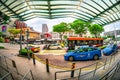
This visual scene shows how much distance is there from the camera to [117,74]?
331 inches

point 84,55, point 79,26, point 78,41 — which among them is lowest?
point 84,55

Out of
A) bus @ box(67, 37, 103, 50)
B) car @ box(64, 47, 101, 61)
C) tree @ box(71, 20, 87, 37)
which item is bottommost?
car @ box(64, 47, 101, 61)

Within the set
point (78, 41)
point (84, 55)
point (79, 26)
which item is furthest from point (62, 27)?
point (84, 55)

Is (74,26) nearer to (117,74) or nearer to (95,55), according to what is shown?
(95,55)

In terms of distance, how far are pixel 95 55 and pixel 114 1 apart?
16.8 m

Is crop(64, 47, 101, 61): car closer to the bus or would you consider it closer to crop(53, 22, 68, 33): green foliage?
the bus

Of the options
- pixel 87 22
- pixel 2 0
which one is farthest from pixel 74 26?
pixel 2 0

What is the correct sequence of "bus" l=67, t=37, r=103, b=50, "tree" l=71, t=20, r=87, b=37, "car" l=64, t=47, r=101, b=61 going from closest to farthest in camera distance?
"car" l=64, t=47, r=101, b=61, "bus" l=67, t=37, r=103, b=50, "tree" l=71, t=20, r=87, b=37

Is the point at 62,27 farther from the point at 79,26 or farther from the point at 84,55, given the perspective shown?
the point at 84,55

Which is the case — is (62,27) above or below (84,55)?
above

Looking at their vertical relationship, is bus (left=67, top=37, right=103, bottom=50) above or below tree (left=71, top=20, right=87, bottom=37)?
below

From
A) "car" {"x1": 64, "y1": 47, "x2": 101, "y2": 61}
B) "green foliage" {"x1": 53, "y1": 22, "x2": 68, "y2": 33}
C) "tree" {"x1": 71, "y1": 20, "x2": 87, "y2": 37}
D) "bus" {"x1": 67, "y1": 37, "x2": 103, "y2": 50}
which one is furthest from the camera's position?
"green foliage" {"x1": 53, "y1": 22, "x2": 68, "y2": 33}

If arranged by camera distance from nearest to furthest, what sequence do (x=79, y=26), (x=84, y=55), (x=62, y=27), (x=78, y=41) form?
(x=84, y=55)
(x=78, y=41)
(x=79, y=26)
(x=62, y=27)

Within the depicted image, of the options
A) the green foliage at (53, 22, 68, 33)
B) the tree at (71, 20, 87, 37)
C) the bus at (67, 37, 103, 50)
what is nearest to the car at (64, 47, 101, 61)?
the bus at (67, 37, 103, 50)
